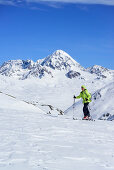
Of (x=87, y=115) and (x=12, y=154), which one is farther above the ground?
(x=87, y=115)

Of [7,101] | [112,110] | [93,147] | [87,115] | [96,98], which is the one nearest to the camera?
[93,147]

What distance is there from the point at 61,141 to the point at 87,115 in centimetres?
1019

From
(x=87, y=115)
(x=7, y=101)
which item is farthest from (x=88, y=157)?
(x=7, y=101)

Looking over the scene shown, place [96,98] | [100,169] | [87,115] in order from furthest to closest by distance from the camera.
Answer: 1. [96,98]
2. [87,115]
3. [100,169]

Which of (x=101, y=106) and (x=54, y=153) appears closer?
(x=54, y=153)

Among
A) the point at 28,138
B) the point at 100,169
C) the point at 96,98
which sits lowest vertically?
the point at 100,169

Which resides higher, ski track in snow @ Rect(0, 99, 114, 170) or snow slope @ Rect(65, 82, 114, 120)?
snow slope @ Rect(65, 82, 114, 120)

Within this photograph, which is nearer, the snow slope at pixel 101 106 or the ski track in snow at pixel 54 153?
the ski track in snow at pixel 54 153

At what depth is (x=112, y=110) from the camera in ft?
262

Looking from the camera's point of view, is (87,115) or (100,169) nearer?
(100,169)

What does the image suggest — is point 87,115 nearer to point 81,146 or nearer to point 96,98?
point 81,146

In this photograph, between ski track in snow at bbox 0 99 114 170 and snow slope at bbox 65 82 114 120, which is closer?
ski track in snow at bbox 0 99 114 170

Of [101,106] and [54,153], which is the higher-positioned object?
[101,106]

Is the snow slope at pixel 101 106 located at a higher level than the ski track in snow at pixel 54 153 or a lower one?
higher
